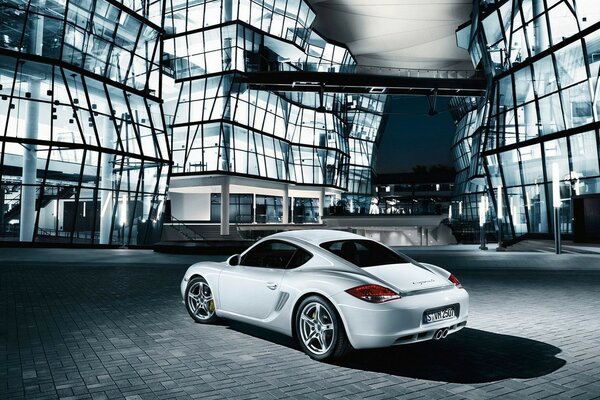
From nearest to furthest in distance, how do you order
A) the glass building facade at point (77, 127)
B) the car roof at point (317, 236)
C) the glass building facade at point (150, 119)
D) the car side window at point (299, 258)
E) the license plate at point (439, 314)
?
the license plate at point (439, 314)
the car side window at point (299, 258)
the car roof at point (317, 236)
the glass building facade at point (77, 127)
the glass building facade at point (150, 119)

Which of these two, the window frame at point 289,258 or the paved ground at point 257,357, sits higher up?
the window frame at point 289,258

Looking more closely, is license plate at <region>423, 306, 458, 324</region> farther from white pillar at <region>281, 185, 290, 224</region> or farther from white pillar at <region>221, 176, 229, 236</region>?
white pillar at <region>281, 185, 290, 224</region>

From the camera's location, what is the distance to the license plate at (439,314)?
491cm

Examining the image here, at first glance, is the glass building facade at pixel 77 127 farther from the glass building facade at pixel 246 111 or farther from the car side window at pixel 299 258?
the car side window at pixel 299 258

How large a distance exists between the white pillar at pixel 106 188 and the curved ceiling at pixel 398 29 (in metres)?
29.4

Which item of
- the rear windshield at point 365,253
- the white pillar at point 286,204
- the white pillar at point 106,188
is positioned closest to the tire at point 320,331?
the rear windshield at point 365,253

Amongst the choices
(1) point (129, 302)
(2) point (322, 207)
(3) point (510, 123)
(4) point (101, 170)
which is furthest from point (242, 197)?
(1) point (129, 302)

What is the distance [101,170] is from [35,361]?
79.2 feet

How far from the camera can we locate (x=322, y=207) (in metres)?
50.7

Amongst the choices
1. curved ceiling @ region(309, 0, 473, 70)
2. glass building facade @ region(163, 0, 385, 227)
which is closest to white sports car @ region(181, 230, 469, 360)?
glass building facade @ region(163, 0, 385, 227)

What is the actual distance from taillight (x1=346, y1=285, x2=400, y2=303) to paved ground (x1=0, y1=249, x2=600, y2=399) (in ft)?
2.39

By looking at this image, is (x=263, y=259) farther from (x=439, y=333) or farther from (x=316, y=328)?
(x=439, y=333)

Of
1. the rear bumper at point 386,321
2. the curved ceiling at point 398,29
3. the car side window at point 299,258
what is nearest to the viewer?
the rear bumper at point 386,321

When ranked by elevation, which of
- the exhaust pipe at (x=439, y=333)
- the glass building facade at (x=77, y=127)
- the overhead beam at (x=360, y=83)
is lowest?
the exhaust pipe at (x=439, y=333)
